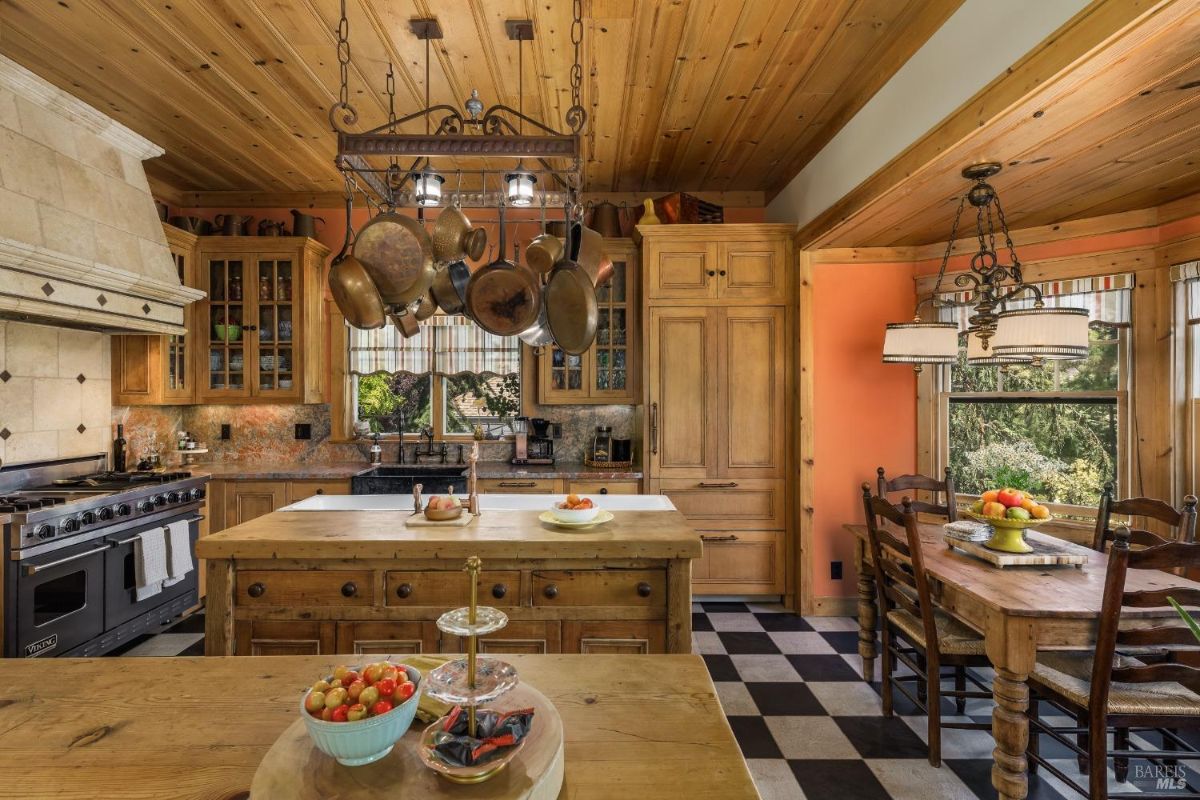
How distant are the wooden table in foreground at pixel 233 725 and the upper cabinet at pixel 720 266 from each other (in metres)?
3.04

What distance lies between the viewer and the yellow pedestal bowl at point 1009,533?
2.42 meters

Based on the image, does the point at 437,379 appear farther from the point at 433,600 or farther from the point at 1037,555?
the point at 1037,555

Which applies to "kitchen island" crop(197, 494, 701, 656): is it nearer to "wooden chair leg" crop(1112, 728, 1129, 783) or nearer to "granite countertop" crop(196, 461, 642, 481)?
"wooden chair leg" crop(1112, 728, 1129, 783)

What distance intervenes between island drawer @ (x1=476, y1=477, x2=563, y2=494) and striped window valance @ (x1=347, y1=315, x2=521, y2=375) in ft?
3.30

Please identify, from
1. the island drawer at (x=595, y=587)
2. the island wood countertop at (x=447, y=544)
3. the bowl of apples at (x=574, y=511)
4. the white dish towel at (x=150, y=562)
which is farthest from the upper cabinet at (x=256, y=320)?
the island drawer at (x=595, y=587)

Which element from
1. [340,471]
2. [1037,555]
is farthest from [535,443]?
[1037,555]

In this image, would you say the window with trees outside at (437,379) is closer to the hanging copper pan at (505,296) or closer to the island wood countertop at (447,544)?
the hanging copper pan at (505,296)

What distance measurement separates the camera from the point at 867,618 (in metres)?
3.10

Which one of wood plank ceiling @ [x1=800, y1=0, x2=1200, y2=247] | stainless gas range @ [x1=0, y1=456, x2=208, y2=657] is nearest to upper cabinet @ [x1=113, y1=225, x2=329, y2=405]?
stainless gas range @ [x1=0, y1=456, x2=208, y2=657]

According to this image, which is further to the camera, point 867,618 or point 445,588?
point 867,618

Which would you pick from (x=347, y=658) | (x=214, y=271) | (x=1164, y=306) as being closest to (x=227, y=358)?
(x=214, y=271)

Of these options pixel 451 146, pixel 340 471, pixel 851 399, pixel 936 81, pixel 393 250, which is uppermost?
pixel 936 81

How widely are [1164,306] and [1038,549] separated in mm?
1724

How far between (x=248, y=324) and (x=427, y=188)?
294 cm
